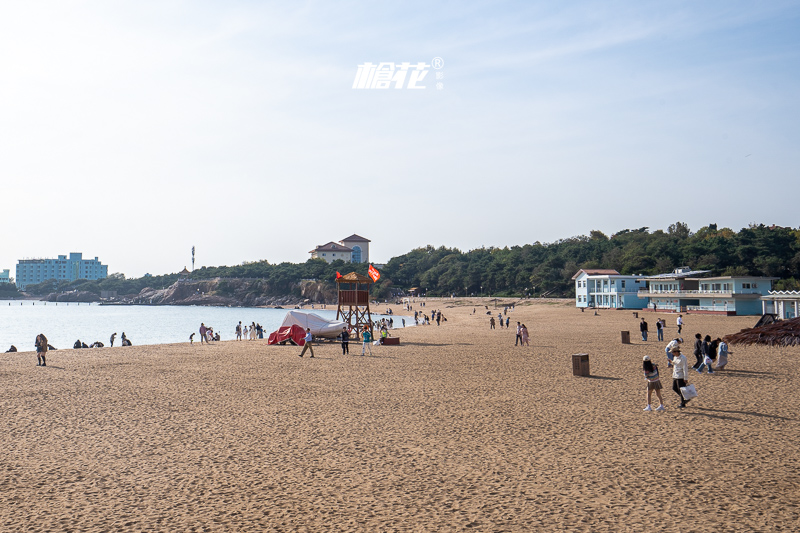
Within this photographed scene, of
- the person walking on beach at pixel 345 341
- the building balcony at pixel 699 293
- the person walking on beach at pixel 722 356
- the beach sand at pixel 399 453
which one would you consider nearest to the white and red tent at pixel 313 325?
the person walking on beach at pixel 345 341

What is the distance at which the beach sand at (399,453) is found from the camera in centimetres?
721

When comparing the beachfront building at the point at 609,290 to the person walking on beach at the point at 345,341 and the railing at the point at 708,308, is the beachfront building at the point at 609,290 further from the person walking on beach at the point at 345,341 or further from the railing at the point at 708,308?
the person walking on beach at the point at 345,341

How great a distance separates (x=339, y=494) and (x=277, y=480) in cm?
118

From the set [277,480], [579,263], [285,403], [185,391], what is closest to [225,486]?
[277,480]

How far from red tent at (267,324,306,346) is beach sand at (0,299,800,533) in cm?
1202

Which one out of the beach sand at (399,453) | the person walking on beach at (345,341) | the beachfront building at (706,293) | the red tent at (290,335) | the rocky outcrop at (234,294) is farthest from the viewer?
the rocky outcrop at (234,294)

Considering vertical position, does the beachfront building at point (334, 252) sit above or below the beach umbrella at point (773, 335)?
above

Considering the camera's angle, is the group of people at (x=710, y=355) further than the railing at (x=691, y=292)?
No

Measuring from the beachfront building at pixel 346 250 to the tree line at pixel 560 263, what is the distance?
55.7ft

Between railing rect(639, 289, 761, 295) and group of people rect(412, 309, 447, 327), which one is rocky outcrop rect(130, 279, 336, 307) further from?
railing rect(639, 289, 761, 295)

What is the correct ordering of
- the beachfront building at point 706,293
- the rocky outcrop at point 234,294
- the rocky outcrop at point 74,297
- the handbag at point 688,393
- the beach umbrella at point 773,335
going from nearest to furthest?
the handbag at point 688,393 → the beach umbrella at point 773,335 → the beachfront building at point 706,293 → the rocky outcrop at point 234,294 → the rocky outcrop at point 74,297

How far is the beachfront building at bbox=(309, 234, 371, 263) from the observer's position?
176000mm

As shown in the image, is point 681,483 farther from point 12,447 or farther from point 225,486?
point 12,447

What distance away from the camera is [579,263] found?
10125cm
